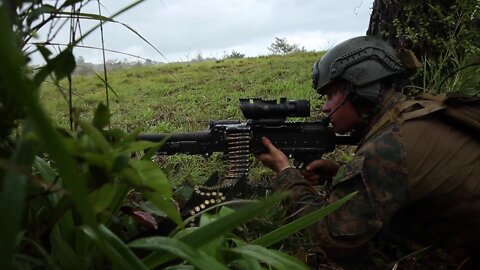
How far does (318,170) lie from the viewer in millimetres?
3350

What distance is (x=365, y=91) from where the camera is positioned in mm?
2902

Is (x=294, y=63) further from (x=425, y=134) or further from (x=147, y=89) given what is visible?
(x=425, y=134)

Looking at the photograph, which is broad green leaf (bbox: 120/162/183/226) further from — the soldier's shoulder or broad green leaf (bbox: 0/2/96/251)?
the soldier's shoulder

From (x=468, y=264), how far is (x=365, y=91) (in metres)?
1.01

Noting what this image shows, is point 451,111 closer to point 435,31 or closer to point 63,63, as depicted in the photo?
point 63,63

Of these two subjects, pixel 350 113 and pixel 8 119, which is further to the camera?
pixel 350 113

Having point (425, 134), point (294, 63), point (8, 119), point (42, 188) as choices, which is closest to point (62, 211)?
point (42, 188)

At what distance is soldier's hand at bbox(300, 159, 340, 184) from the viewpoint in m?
3.33

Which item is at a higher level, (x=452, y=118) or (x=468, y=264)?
(x=452, y=118)

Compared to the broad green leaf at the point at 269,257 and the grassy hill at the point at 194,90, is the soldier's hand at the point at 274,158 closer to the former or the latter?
the grassy hill at the point at 194,90

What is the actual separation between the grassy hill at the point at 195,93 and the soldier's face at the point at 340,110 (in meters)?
1.33

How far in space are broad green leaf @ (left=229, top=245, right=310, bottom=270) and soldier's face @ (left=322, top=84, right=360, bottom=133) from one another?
174cm

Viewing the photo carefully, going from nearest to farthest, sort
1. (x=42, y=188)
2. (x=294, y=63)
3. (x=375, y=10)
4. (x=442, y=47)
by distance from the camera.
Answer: (x=42, y=188) < (x=442, y=47) < (x=375, y=10) < (x=294, y=63)

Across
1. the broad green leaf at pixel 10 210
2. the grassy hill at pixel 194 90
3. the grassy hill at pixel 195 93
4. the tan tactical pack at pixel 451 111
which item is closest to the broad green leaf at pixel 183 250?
the broad green leaf at pixel 10 210
